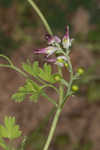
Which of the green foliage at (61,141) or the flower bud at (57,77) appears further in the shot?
the green foliage at (61,141)

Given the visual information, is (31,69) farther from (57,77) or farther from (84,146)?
(84,146)

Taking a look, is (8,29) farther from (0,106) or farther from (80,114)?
(80,114)

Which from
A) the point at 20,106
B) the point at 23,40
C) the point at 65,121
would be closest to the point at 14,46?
the point at 23,40

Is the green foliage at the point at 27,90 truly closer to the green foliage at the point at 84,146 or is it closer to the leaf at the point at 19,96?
the leaf at the point at 19,96

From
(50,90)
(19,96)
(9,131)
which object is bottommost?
(9,131)

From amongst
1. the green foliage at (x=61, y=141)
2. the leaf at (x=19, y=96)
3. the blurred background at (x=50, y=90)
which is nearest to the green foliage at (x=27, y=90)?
the leaf at (x=19, y=96)

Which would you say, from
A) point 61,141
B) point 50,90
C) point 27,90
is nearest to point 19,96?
point 27,90

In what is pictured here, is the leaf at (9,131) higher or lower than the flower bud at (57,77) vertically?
lower

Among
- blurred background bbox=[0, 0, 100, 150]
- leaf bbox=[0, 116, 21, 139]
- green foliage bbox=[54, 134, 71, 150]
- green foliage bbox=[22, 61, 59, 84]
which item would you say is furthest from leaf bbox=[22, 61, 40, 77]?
green foliage bbox=[54, 134, 71, 150]

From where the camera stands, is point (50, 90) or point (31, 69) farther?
point (50, 90)
